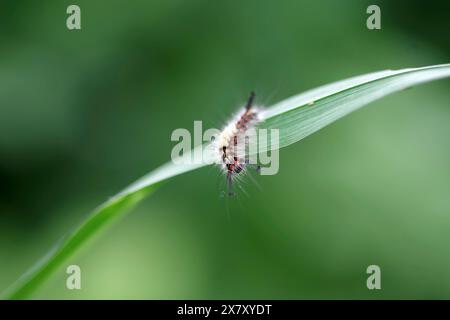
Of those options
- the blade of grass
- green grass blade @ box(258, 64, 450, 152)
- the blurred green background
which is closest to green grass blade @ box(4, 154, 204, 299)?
the blade of grass

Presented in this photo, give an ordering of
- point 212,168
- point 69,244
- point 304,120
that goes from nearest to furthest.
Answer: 1. point 69,244
2. point 304,120
3. point 212,168

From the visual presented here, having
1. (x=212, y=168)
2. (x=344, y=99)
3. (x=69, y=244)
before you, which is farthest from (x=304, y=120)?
(x=212, y=168)

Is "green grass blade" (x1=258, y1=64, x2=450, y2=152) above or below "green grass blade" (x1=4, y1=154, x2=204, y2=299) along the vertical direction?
above

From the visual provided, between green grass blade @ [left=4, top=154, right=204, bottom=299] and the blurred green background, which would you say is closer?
green grass blade @ [left=4, top=154, right=204, bottom=299]

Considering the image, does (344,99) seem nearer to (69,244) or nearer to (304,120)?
(304,120)

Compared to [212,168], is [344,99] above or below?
below

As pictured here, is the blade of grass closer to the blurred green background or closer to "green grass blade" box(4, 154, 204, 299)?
"green grass blade" box(4, 154, 204, 299)

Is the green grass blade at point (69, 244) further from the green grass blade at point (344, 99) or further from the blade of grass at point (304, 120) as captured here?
the green grass blade at point (344, 99)

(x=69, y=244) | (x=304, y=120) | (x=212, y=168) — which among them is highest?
(x=212, y=168)
